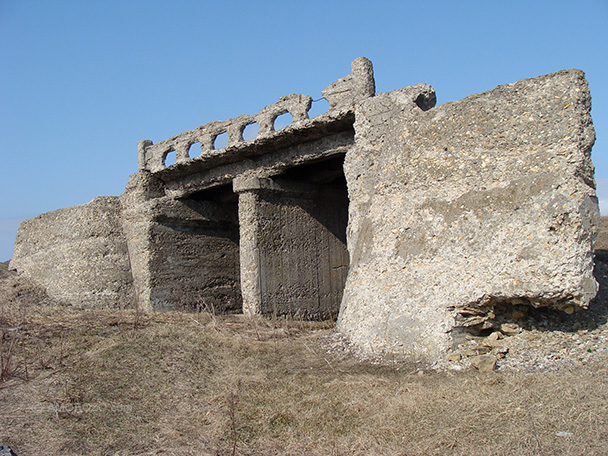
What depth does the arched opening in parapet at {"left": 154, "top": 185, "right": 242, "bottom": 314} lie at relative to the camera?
915 centimetres

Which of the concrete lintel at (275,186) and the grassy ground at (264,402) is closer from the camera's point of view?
the grassy ground at (264,402)

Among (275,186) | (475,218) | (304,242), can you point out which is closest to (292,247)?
(304,242)

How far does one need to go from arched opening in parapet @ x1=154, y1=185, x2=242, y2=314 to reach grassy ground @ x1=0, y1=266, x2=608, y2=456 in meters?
3.07

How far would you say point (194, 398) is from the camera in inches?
181

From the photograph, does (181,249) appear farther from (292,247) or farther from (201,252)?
(292,247)

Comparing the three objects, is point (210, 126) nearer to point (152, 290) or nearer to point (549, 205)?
point (152, 290)

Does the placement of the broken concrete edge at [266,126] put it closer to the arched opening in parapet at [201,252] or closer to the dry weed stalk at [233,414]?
the arched opening in parapet at [201,252]

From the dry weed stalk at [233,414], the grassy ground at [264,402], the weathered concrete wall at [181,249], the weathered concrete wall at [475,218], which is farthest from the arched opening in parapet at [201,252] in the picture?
the dry weed stalk at [233,414]

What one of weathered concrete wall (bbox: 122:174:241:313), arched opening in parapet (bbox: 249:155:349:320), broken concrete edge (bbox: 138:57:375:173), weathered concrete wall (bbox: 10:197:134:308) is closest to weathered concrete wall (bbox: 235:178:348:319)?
arched opening in parapet (bbox: 249:155:349:320)

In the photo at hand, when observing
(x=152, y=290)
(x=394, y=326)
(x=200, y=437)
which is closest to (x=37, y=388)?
(x=200, y=437)

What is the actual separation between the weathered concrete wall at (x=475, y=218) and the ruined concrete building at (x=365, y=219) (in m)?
0.01

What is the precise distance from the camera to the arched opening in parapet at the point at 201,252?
9.15 m

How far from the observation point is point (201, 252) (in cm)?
952

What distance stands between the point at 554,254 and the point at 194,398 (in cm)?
307
